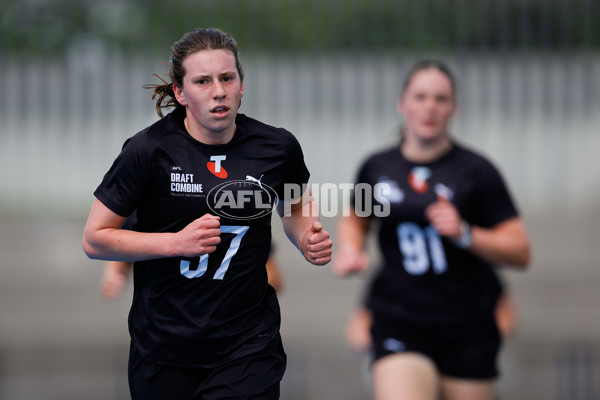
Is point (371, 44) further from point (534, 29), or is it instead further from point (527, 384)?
point (527, 384)

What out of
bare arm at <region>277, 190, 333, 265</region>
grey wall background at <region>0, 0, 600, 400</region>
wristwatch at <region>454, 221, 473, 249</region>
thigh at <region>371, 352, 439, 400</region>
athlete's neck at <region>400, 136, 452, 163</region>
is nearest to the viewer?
bare arm at <region>277, 190, 333, 265</region>

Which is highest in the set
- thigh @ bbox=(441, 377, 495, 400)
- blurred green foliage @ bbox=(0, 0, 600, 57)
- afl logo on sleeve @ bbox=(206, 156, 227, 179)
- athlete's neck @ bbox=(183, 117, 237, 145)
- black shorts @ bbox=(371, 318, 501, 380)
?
blurred green foliage @ bbox=(0, 0, 600, 57)

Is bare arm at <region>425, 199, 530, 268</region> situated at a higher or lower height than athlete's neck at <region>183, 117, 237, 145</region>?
lower

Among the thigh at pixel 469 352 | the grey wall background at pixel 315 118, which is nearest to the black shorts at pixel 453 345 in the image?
the thigh at pixel 469 352

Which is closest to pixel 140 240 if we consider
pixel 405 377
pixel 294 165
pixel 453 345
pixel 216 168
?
pixel 216 168

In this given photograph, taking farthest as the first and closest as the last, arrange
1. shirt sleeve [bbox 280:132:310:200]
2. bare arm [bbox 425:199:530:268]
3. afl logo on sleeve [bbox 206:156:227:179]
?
bare arm [bbox 425:199:530:268] → shirt sleeve [bbox 280:132:310:200] → afl logo on sleeve [bbox 206:156:227:179]

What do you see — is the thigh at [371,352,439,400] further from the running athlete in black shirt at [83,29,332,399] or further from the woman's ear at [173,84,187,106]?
the woman's ear at [173,84,187,106]

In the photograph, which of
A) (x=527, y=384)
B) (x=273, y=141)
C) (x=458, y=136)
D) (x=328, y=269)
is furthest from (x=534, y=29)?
(x=273, y=141)

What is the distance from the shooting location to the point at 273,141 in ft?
9.87

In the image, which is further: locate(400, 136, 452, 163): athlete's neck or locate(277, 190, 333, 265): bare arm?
locate(400, 136, 452, 163): athlete's neck

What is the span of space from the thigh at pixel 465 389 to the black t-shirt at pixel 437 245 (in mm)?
312

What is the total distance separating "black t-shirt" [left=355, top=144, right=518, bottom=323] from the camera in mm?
4480

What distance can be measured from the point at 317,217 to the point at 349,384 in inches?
265

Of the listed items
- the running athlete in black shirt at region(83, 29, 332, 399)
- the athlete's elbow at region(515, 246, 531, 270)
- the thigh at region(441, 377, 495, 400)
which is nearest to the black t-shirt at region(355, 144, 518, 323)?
the athlete's elbow at region(515, 246, 531, 270)
